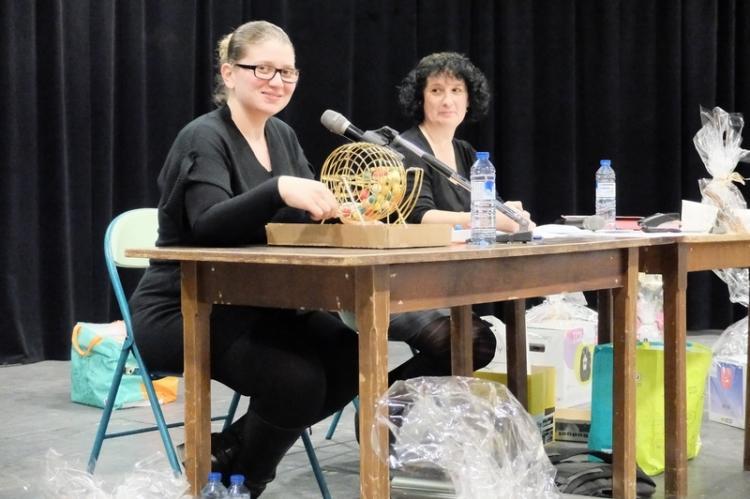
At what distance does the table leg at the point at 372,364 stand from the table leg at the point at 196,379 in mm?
395

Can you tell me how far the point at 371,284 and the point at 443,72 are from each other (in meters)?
1.55

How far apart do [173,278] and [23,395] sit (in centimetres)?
185

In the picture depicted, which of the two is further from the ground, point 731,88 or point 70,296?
point 731,88

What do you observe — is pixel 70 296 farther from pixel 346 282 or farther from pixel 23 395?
pixel 346 282

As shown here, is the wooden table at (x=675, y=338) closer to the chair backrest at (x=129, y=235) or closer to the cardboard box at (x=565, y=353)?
the cardboard box at (x=565, y=353)

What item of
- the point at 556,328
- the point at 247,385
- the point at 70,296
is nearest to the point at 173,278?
the point at 247,385

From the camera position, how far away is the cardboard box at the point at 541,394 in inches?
110

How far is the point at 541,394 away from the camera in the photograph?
2818mm

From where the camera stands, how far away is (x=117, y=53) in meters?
4.24

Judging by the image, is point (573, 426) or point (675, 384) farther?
point (573, 426)

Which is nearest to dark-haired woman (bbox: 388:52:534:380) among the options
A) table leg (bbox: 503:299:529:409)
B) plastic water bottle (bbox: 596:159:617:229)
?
table leg (bbox: 503:299:529:409)

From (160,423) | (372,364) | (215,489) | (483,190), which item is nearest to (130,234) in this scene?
(160,423)

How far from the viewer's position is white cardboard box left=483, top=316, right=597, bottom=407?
3219mm

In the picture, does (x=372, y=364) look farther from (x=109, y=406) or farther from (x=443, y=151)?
(x=443, y=151)
